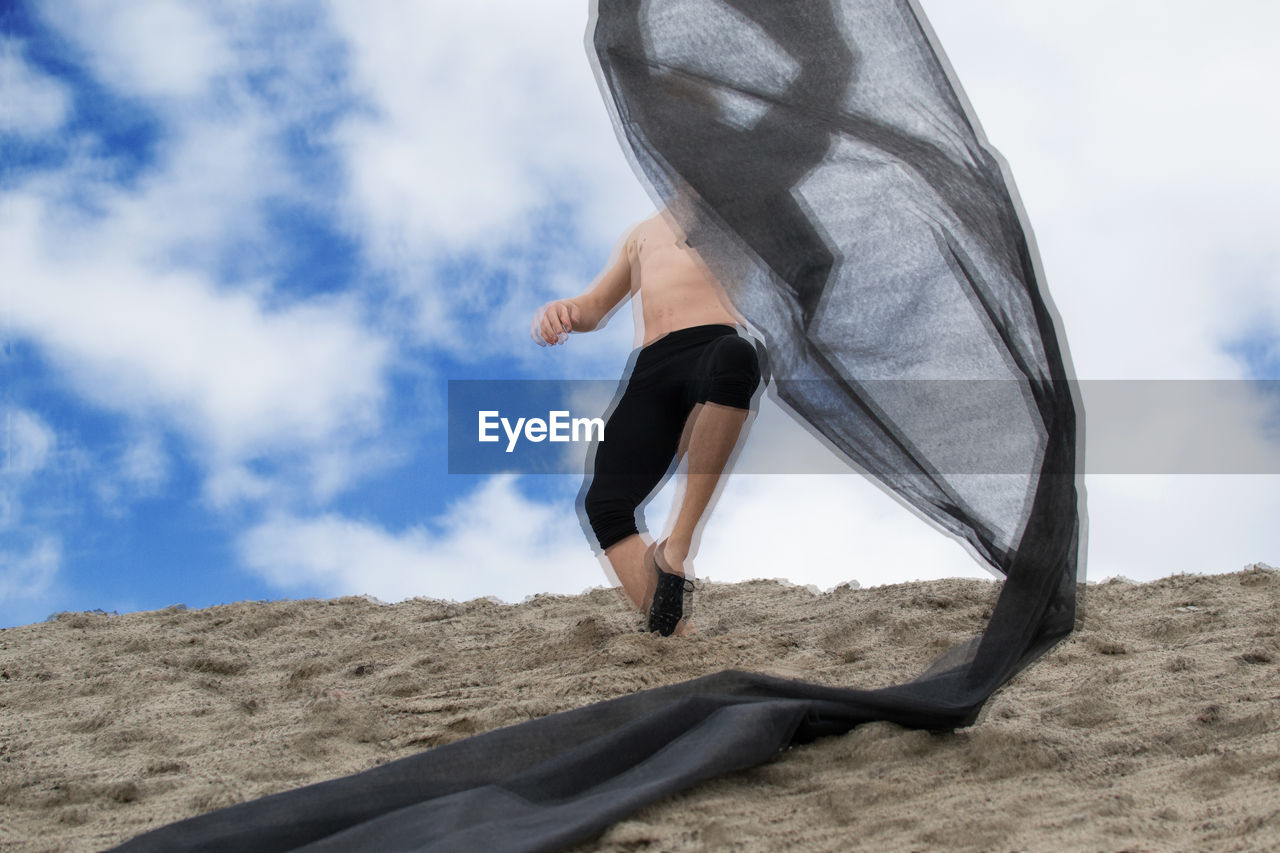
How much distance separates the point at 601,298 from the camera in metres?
3.46

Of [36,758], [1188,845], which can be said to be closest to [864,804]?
[1188,845]

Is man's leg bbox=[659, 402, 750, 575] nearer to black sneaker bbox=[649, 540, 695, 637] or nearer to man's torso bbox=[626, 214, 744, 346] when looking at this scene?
black sneaker bbox=[649, 540, 695, 637]

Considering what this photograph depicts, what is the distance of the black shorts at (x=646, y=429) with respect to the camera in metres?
3.10

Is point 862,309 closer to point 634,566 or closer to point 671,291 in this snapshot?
point 671,291

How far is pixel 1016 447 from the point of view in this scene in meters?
2.18

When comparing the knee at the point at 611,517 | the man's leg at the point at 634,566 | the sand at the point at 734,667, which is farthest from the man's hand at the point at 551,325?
the sand at the point at 734,667

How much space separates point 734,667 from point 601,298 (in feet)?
4.49

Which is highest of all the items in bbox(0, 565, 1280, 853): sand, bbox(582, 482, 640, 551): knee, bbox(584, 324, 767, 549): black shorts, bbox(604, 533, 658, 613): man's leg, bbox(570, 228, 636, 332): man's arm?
bbox(570, 228, 636, 332): man's arm

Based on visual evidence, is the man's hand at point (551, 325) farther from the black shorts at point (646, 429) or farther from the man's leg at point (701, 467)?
the man's leg at point (701, 467)

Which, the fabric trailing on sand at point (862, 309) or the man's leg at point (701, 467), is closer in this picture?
the fabric trailing on sand at point (862, 309)

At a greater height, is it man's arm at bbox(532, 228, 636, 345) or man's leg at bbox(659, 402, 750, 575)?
man's arm at bbox(532, 228, 636, 345)

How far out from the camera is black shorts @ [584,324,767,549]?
3.10 meters

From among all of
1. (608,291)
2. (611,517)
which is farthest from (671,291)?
(611,517)

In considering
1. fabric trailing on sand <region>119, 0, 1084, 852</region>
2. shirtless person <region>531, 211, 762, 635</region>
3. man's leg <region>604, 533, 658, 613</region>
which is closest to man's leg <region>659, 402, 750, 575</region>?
shirtless person <region>531, 211, 762, 635</region>
